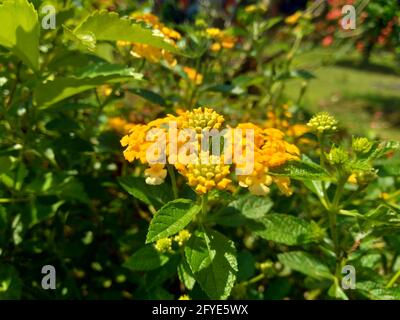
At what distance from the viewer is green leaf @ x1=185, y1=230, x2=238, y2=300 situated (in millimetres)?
933

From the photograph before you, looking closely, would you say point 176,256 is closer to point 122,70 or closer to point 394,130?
point 122,70

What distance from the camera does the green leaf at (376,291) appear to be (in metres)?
1.11

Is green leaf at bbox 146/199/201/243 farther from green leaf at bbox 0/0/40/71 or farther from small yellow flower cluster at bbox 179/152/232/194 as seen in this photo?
green leaf at bbox 0/0/40/71

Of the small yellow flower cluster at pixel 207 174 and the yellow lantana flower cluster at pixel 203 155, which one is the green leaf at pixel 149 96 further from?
the small yellow flower cluster at pixel 207 174

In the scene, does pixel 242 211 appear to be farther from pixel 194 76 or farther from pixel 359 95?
pixel 359 95

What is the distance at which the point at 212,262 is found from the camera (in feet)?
3.16

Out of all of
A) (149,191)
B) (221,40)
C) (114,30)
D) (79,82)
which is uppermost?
(221,40)

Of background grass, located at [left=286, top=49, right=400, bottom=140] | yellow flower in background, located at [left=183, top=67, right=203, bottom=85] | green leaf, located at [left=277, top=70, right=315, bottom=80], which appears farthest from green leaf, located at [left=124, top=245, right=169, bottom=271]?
background grass, located at [left=286, top=49, right=400, bottom=140]

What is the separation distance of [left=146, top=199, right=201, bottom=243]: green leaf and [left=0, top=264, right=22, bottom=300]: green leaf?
0.46 meters

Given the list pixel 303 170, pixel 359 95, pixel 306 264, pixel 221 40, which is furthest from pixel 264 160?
pixel 359 95

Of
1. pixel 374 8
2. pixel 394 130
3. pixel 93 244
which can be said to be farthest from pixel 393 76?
pixel 93 244

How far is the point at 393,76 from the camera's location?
9.06 metres

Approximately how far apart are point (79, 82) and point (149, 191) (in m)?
0.30
